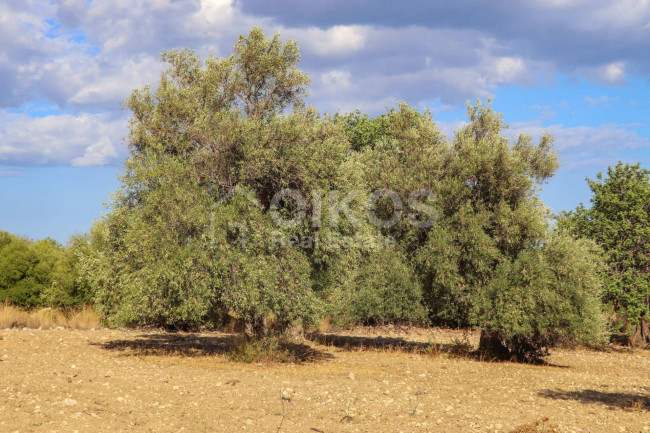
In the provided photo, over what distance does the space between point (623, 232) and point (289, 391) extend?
2225 centimetres

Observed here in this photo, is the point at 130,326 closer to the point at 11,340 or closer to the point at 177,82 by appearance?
the point at 11,340

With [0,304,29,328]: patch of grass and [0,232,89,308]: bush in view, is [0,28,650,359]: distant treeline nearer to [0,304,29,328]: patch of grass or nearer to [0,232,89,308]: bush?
[0,232,89,308]: bush

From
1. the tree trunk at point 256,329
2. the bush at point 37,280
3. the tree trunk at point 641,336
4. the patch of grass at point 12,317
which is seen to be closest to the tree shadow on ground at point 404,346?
the tree trunk at point 256,329

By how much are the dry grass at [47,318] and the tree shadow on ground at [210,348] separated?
152 inches

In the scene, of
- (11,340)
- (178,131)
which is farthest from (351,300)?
(11,340)

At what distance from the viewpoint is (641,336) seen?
31.1 metres

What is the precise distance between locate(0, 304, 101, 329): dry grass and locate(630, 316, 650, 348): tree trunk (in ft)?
91.2

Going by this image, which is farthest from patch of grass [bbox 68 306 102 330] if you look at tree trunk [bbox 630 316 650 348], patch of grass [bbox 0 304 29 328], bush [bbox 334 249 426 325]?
tree trunk [bbox 630 316 650 348]

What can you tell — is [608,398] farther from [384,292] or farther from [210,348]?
[210,348]

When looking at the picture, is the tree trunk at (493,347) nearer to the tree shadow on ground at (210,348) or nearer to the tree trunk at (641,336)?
the tree shadow on ground at (210,348)

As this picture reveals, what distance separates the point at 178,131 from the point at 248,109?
2.85 meters

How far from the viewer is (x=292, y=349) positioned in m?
22.0

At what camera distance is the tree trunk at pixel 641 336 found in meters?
30.9

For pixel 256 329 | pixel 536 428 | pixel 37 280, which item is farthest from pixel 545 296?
pixel 37 280
